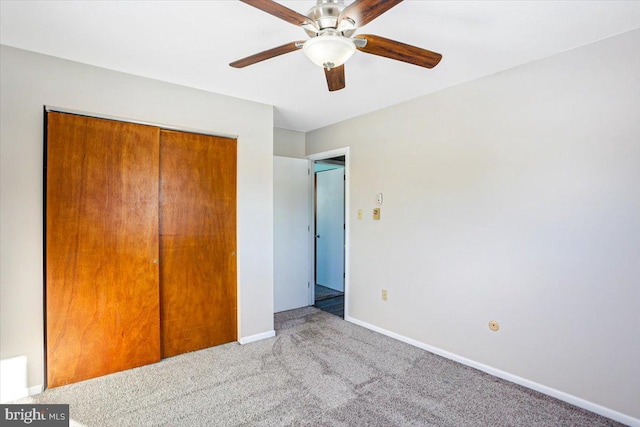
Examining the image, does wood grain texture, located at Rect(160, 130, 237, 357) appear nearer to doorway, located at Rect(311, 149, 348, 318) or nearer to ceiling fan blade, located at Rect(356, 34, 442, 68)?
ceiling fan blade, located at Rect(356, 34, 442, 68)

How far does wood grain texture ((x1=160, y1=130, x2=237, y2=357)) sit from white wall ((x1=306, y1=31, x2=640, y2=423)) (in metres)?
1.64

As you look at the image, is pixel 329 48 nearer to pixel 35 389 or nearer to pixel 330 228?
pixel 35 389

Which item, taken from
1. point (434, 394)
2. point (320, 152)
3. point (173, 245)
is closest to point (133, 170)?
point (173, 245)

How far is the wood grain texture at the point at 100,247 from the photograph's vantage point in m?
2.40

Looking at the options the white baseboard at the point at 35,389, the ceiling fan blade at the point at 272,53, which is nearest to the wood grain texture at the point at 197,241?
the white baseboard at the point at 35,389

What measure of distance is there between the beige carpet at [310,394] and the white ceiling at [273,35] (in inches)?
95.9

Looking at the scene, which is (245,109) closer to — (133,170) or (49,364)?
(133,170)

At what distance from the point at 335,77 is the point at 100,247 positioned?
7.30ft

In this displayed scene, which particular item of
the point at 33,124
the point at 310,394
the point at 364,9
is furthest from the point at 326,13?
the point at 310,394

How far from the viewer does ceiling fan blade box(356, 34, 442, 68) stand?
→ 1.56 meters

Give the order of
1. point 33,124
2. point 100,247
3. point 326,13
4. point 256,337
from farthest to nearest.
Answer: point 256,337
point 100,247
point 33,124
point 326,13

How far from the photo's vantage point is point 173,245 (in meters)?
2.94

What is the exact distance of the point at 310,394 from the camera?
7.67 feet

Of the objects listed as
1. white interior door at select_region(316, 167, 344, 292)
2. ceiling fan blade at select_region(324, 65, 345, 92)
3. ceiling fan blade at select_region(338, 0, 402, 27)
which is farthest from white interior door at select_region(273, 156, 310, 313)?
ceiling fan blade at select_region(338, 0, 402, 27)
